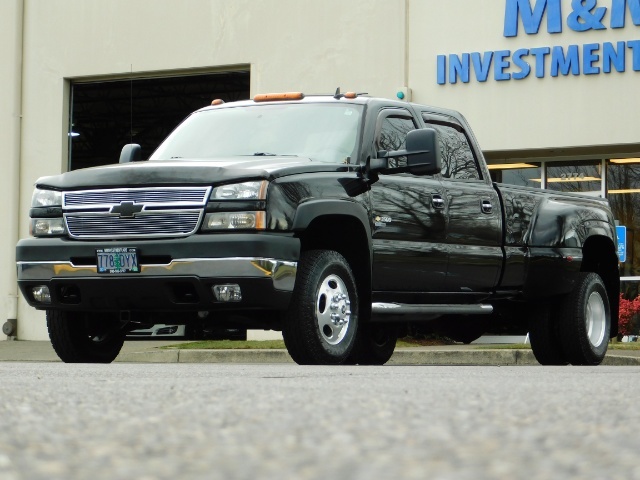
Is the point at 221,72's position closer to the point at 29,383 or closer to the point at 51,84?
the point at 51,84

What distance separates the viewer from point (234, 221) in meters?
8.36

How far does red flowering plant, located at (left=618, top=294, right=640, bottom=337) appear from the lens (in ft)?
64.9

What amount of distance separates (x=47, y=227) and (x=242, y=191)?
1.56 metres

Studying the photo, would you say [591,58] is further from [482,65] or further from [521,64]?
[482,65]

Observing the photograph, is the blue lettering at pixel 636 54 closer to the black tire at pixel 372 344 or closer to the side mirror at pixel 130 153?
the black tire at pixel 372 344

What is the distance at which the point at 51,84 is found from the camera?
2342 centimetres

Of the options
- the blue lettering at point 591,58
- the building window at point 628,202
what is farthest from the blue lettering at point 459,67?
the building window at point 628,202

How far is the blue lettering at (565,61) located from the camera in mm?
19578

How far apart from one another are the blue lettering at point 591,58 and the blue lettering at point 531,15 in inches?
20.8

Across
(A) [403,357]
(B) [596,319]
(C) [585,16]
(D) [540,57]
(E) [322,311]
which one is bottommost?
(A) [403,357]

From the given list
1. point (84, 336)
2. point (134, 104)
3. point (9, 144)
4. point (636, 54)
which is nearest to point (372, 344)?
point (84, 336)

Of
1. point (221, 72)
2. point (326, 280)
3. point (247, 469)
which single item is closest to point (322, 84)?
point (221, 72)

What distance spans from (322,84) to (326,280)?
13.0 meters

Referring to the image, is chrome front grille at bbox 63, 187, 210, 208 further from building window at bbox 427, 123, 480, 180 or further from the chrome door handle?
building window at bbox 427, 123, 480, 180
